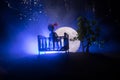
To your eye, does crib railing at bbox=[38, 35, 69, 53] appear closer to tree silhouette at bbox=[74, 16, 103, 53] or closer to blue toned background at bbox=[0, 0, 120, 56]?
tree silhouette at bbox=[74, 16, 103, 53]

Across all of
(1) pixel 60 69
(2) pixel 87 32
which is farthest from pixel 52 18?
(1) pixel 60 69

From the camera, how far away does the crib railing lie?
1105 cm

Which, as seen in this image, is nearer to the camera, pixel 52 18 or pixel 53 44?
pixel 53 44

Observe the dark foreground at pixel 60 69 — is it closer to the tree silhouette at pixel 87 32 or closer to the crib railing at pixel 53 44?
the crib railing at pixel 53 44

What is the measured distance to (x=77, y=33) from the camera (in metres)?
13.2

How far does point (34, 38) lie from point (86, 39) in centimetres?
366

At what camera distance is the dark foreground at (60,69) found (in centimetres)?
743

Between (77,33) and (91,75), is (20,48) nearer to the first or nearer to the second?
(77,33)

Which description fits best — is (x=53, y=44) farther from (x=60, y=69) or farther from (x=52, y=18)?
(x=52, y=18)

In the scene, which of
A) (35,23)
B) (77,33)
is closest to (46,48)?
(77,33)

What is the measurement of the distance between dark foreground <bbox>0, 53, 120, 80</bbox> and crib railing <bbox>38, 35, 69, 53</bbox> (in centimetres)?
124

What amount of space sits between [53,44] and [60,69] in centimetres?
336

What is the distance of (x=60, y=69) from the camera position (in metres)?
8.25

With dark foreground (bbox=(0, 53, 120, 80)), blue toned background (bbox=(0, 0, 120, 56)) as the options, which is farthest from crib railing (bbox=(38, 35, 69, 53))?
blue toned background (bbox=(0, 0, 120, 56))
